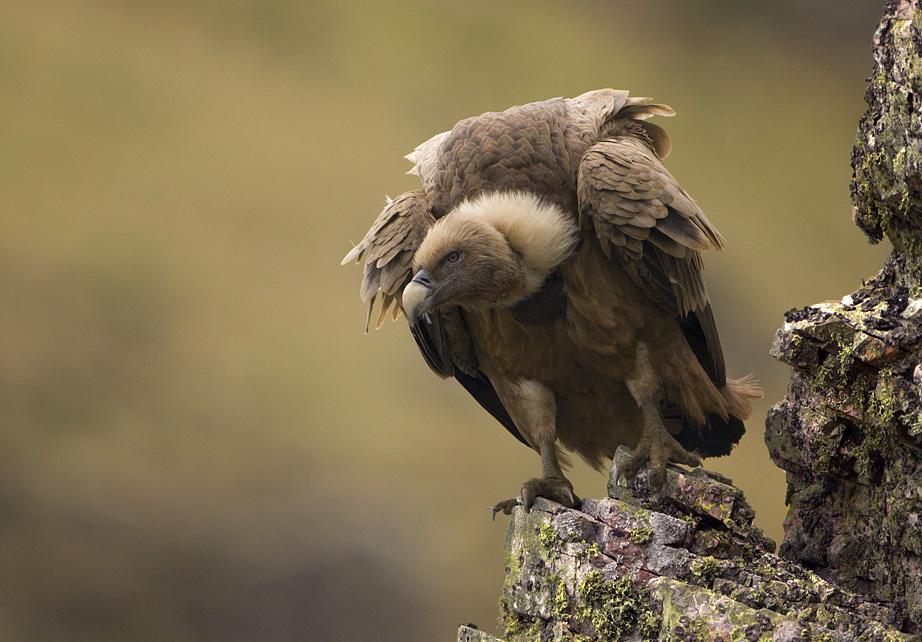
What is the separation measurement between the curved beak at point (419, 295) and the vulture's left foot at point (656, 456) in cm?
78

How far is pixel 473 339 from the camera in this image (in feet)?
10.3

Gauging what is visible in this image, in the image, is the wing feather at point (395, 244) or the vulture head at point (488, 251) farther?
the wing feather at point (395, 244)

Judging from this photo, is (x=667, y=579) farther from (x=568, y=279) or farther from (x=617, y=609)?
(x=568, y=279)

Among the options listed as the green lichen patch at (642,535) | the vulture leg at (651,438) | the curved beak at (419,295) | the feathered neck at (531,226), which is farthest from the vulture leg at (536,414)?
the green lichen patch at (642,535)

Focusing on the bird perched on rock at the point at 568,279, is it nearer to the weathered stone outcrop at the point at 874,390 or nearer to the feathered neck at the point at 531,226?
the feathered neck at the point at 531,226

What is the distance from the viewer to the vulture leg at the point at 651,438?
8.34 feet

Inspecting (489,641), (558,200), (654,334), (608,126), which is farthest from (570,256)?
(489,641)

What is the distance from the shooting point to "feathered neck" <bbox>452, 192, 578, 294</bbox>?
2.65m

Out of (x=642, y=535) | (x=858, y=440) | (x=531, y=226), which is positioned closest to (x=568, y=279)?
(x=531, y=226)

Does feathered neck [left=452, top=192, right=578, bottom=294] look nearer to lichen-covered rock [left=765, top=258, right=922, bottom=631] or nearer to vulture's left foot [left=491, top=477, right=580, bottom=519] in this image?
vulture's left foot [left=491, top=477, right=580, bottom=519]

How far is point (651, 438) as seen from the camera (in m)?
2.69

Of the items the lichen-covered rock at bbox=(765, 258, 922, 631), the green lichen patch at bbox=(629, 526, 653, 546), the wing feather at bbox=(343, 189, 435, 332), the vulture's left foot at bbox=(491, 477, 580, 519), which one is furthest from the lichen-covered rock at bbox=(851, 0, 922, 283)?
the wing feather at bbox=(343, 189, 435, 332)

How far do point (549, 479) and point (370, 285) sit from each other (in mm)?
910

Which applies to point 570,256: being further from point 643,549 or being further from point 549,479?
point 643,549
